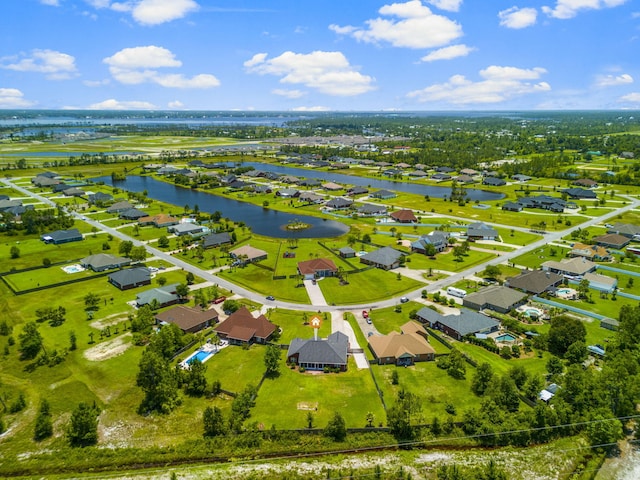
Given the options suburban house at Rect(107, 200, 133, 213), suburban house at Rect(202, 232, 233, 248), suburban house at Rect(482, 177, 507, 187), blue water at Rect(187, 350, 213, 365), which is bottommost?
blue water at Rect(187, 350, 213, 365)

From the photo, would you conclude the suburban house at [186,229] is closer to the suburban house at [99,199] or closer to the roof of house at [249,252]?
the roof of house at [249,252]

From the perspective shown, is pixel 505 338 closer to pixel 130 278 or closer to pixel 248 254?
pixel 248 254

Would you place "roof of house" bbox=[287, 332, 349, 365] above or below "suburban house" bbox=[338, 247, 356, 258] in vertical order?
below

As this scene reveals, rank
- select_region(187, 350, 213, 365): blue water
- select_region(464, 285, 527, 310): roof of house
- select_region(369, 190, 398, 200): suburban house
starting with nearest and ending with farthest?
select_region(187, 350, 213, 365): blue water < select_region(464, 285, 527, 310): roof of house < select_region(369, 190, 398, 200): suburban house

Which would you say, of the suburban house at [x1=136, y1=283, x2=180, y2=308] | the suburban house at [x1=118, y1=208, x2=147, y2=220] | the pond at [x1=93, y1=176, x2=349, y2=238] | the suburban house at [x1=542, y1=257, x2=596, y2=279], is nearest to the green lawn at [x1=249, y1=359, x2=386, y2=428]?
the suburban house at [x1=136, y1=283, x2=180, y2=308]

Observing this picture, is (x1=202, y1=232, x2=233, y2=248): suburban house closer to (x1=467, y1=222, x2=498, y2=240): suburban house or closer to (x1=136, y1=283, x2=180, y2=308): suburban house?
(x1=136, y1=283, x2=180, y2=308): suburban house

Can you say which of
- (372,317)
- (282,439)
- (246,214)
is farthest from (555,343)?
(246,214)
